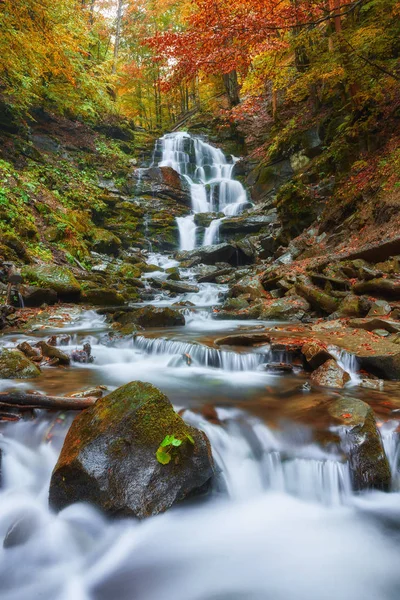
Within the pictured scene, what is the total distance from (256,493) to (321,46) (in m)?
12.6

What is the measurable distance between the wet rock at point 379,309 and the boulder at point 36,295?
7474 millimetres

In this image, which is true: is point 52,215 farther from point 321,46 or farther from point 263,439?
point 263,439

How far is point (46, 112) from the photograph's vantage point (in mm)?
18781

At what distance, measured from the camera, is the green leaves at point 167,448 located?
266cm

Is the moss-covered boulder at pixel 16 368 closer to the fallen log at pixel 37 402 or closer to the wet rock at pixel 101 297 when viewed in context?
the fallen log at pixel 37 402

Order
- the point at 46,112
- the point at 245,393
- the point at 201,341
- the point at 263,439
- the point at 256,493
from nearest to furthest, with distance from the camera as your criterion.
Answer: the point at 256,493 → the point at 263,439 → the point at 245,393 → the point at 201,341 → the point at 46,112

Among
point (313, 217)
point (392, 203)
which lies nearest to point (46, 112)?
point (313, 217)

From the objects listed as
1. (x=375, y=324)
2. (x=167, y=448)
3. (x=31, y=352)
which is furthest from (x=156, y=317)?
(x=167, y=448)

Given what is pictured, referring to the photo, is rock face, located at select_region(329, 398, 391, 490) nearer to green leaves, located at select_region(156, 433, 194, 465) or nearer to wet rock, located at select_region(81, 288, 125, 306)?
green leaves, located at select_region(156, 433, 194, 465)

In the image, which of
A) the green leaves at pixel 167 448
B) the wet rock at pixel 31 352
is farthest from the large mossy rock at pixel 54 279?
the green leaves at pixel 167 448

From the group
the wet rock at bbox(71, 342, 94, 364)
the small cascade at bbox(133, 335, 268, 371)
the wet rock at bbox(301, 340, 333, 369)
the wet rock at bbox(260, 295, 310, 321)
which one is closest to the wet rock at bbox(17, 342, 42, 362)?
the wet rock at bbox(71, 342, 94, 364)

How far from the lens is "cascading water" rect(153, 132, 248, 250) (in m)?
18.9

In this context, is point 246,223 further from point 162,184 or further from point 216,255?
point 162,184

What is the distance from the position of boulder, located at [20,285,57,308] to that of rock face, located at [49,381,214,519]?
6827mm
